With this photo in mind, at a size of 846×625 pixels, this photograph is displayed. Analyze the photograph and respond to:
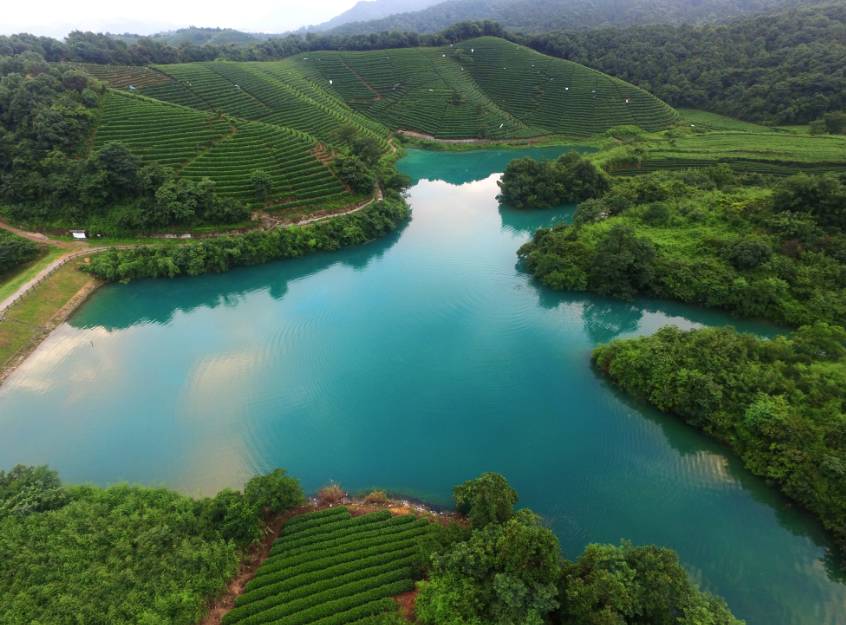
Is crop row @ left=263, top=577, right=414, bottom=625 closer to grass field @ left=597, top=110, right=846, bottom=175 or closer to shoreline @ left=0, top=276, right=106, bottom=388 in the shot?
shoreline @ left=0, top=276, right=106, bottom=388

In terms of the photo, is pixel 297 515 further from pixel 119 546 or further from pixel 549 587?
pixel 549 587

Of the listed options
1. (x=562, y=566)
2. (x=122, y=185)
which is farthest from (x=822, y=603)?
(x=122, y=185)

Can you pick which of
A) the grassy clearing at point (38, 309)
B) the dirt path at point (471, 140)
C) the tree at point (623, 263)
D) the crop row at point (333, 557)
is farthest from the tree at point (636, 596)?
the dirt path at point (471, 140)

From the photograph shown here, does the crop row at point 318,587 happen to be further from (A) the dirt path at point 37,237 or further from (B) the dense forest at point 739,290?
(A) the dirt path at point 37,237

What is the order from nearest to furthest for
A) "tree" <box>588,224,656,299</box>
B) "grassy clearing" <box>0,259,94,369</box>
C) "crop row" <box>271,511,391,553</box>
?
"crop row" <box>271,511,391,553</box>, "grassy clearing" <box>0,259,94,369</box>, "tree" <box>588,224,656,299</box>

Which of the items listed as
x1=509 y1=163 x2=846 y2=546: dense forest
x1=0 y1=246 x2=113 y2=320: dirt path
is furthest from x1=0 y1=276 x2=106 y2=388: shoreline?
x1=509 y1=163 x2=846 y2=546: dense forest
